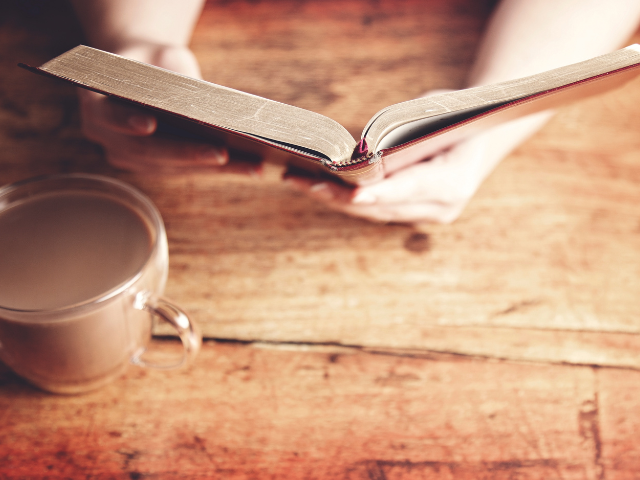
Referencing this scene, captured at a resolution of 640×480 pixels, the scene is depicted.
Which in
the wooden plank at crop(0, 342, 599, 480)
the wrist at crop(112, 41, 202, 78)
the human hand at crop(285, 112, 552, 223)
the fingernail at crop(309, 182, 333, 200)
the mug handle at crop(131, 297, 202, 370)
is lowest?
the wooden plank at crop(0, 342, 599, 480)

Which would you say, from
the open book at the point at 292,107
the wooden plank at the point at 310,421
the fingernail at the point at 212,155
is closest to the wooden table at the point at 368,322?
the wooden plank at the point at 310,421

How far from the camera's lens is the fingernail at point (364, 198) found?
536 mm

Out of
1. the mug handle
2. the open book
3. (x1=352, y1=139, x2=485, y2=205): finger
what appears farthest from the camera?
(x1=352, y1=139, x2=485, y2=205): finger

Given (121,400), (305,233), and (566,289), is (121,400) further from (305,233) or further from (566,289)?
(566,289)

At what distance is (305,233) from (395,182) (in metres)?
0.16

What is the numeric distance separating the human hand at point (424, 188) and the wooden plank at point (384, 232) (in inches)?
1.8

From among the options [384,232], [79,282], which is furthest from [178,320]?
[384,232]

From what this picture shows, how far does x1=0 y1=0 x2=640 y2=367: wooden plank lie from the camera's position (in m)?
0.56

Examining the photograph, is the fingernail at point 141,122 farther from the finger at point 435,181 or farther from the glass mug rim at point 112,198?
the finger at point 435,181

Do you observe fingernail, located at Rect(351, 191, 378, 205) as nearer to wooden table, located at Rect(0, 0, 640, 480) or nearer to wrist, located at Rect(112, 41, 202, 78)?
wooden table, located at Rect(0, 0, 640, 480)

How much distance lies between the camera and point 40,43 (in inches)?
33.2

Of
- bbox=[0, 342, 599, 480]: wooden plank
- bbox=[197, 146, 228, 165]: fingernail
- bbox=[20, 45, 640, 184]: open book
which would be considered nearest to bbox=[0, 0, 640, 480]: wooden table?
bbox=[0, 342, 599, 480]: wooden plank

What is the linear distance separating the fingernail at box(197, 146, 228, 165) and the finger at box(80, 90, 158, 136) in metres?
0.06

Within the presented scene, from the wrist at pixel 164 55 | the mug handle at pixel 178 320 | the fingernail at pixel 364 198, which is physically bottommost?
the mug handle at pixel 178 320
